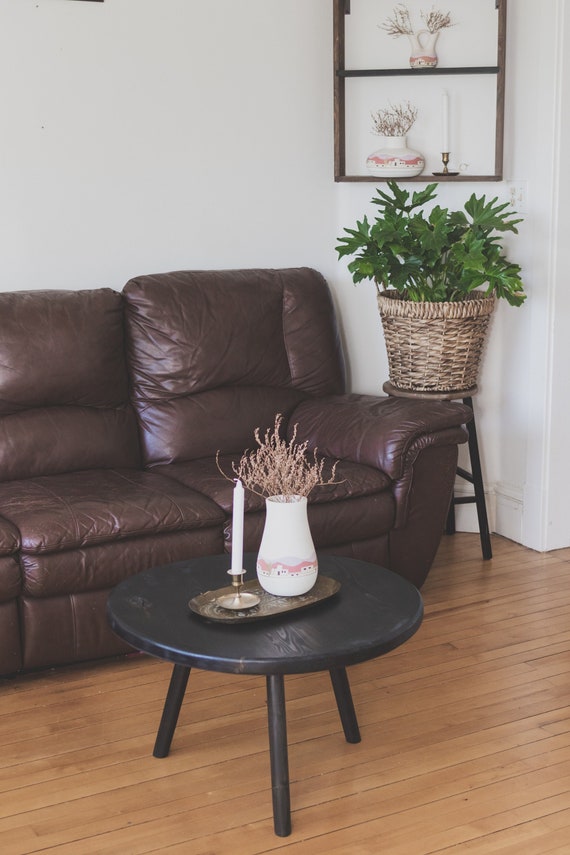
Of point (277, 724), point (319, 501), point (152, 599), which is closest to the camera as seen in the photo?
point (277, 724)

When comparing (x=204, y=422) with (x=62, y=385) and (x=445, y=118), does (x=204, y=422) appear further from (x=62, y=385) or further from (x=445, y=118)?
(x=445, y=118)

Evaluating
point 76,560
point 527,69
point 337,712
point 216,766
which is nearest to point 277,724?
point 216,766

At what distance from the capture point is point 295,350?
3.70m

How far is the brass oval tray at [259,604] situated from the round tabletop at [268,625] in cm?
1

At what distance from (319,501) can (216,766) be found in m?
0.89

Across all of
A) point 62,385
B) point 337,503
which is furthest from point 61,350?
point 337,503

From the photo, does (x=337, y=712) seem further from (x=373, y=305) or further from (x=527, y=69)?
(x=527, y=69)

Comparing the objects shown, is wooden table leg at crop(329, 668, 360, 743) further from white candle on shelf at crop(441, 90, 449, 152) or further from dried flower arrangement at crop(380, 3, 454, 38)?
dried flower arrangement at crop(380, 3, 454, 38)

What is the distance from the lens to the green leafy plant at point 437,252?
3.38 meters

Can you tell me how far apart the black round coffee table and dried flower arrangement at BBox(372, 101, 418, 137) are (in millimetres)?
1940

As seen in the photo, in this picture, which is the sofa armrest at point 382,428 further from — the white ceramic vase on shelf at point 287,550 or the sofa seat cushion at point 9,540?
the sofa seat cushion at point 9,540

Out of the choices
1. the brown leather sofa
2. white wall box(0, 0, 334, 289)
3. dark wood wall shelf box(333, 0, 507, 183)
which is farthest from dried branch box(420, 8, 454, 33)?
the brown leather sofa

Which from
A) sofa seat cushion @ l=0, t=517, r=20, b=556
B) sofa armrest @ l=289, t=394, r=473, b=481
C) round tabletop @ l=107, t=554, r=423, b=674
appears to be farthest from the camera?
sofa armrest @ l=289, t=394, r=473, b=481

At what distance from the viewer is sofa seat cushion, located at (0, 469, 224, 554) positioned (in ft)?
8.94
